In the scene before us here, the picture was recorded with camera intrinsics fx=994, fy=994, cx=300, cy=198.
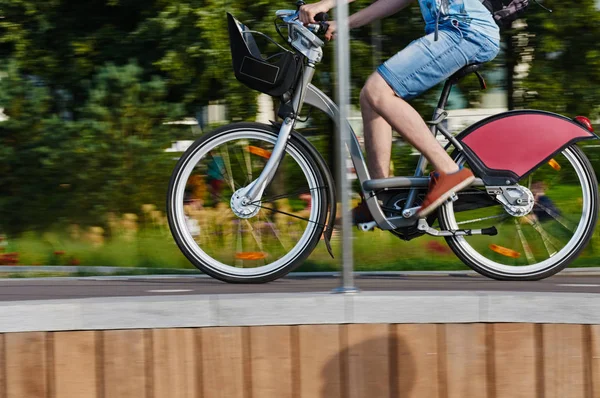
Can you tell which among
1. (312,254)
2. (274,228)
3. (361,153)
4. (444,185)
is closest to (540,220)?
(444,185)

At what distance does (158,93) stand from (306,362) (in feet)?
Answer: 17.9

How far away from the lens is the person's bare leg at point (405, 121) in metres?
3.69

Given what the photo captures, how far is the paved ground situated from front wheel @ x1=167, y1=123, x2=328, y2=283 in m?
0.11

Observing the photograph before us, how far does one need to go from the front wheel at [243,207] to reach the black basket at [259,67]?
172 mm

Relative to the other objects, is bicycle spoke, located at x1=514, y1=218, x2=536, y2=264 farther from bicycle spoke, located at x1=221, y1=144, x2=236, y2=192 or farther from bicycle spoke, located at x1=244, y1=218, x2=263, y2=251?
bicycle spoke, located at x1=221, y1=144, x2=236, y2=192

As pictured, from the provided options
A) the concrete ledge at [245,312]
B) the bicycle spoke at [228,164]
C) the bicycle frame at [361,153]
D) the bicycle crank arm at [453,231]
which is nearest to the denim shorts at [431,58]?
the bicycle frame at [361,153]

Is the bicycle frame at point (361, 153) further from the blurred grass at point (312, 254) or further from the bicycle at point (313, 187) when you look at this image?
the blurred grass at point (312, 254)

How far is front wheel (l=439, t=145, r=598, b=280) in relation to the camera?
3.87m

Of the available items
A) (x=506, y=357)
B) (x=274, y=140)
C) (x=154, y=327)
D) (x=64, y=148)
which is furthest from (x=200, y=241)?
(x=64, y=148)

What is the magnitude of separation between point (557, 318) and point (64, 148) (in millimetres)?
5906

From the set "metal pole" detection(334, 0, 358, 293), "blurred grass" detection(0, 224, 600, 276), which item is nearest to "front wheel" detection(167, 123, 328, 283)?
"metal pole" detection(334, 0, 358, 293)

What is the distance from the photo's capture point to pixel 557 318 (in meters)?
3.03

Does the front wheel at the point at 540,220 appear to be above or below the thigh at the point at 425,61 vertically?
below

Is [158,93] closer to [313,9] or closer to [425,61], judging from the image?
[313,9]
